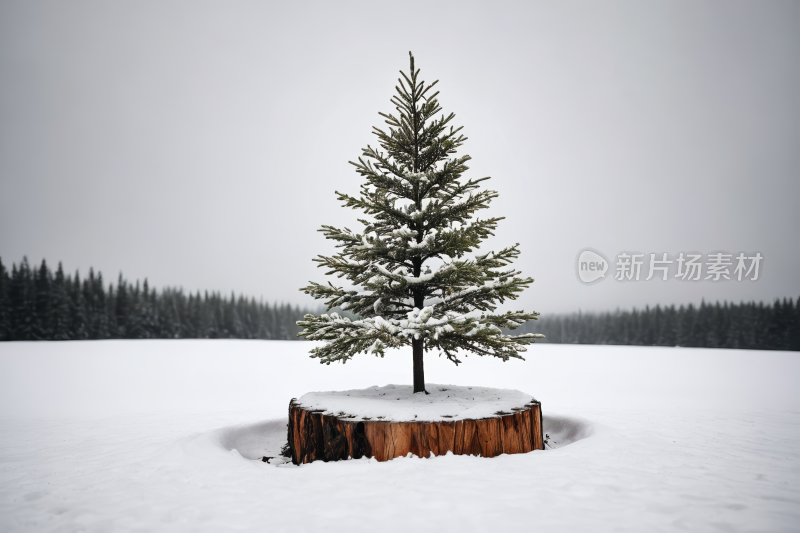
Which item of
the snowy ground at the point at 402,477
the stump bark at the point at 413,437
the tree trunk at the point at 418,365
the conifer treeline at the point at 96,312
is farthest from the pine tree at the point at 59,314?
the tree trunk at the point at 418,365

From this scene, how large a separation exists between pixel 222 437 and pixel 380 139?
500cm

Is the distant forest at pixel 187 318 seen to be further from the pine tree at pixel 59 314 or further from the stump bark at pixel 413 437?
the stump bark at pixel 413 437

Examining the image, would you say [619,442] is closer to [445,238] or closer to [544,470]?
[544,470]

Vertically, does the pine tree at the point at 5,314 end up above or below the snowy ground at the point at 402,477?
above

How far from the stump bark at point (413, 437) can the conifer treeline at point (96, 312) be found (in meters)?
29.9

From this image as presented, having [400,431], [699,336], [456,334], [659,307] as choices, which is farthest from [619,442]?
[659,307]

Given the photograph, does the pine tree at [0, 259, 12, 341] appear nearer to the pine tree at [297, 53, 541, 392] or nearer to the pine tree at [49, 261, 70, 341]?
the pine tree at [49, 261, 70, 341]

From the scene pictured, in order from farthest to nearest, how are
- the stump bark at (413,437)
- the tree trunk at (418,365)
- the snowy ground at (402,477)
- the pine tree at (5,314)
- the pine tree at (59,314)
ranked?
the pine tree at (59,314) → the pine tree at (5,314) → the tree trunk at (418,365) → the stump bark at (413,437) → the snowy ground at (402,477)

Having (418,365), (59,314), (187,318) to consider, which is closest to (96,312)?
(59,314)

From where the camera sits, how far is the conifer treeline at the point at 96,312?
3728cm

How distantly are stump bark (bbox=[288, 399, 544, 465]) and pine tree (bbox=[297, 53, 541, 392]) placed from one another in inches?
33.7

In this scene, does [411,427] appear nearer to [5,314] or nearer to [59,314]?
[59,314]

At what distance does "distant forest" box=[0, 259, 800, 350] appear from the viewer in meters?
37.7

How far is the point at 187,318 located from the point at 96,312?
12260mm
